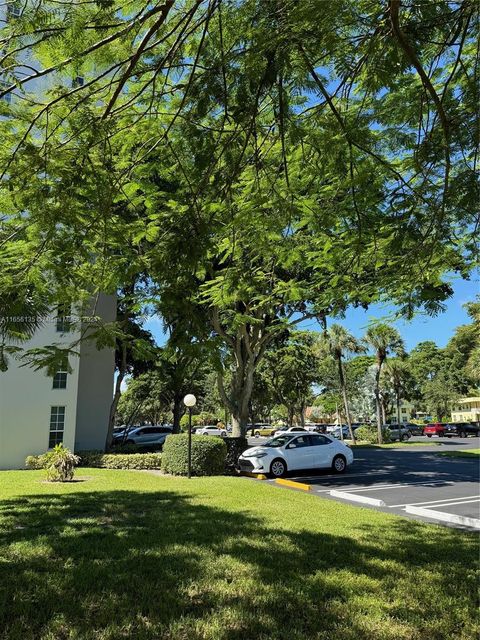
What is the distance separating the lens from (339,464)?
17.2 m

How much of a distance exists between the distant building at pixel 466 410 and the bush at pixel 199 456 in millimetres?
58183

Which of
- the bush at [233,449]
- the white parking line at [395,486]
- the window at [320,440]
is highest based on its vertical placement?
the window at [320,440]

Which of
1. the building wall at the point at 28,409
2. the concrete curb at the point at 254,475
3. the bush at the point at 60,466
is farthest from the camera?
the building wall at the point at 28,409

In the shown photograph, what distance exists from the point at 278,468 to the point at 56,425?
8.76 meters

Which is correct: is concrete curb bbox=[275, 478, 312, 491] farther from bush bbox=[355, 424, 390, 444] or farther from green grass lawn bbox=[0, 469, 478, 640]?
bush bbox=[355, 424, 390, 444]

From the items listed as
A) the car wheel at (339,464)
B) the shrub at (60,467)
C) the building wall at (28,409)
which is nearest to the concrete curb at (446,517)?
the car wheel at (339,464)

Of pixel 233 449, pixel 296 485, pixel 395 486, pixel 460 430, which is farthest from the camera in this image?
pixel 460 430

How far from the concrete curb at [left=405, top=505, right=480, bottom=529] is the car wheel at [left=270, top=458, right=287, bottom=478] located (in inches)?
245

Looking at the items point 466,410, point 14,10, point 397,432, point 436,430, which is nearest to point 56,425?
point 14,10

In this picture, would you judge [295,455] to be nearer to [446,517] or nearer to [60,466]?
[60,466]

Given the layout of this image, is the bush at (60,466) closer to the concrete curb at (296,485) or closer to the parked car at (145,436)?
the concrete curb at (296,485)

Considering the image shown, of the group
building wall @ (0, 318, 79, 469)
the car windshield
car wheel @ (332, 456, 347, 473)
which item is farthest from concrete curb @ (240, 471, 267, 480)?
building wall @ (0, 318, 79, 469)

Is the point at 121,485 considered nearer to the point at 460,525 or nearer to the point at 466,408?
the point at 460,525

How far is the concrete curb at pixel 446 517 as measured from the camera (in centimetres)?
836
